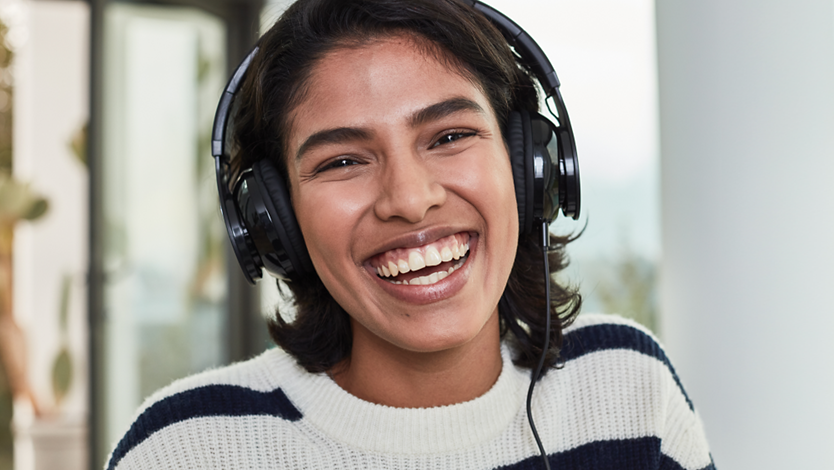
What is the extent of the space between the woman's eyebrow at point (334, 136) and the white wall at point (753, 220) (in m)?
0.63

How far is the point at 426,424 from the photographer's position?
1037mm

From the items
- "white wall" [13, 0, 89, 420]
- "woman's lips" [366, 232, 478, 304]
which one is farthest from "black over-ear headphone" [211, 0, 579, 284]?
"white wall" [13, 0, 89, 420]

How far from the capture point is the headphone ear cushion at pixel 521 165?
99cm

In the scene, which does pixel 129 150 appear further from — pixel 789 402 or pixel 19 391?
pixel 789 402

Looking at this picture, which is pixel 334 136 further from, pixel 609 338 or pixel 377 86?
pixel 609 338

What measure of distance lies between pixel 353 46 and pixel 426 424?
1.87ft

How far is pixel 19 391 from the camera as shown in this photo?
138 inches

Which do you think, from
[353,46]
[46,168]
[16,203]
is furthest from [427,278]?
[46,168]

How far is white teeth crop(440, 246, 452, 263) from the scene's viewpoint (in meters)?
0.93

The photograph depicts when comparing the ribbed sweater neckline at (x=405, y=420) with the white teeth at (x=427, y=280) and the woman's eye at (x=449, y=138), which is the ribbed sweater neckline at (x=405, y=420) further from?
the woman's eye at (x=449, y=138)

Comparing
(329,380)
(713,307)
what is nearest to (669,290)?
(713,307)

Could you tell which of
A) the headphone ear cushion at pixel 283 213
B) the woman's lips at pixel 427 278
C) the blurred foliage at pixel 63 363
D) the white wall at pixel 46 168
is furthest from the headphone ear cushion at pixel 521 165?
the white wall at pixel 46 168

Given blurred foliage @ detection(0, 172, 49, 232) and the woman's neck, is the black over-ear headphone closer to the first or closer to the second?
the woman's neck

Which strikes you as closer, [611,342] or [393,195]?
[393,195]
